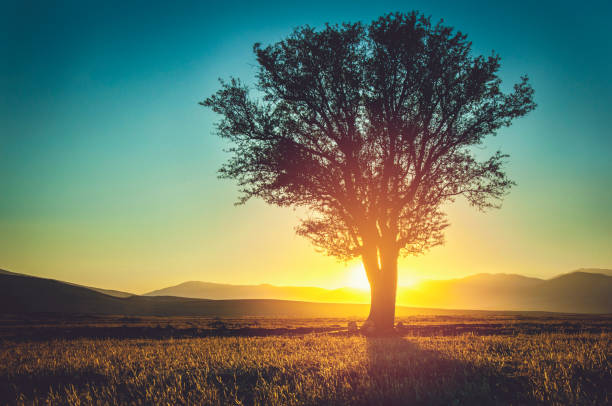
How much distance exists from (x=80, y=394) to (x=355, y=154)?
15.1m

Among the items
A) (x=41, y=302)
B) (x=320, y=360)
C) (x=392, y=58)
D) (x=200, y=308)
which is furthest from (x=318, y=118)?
(x=41, y=302)

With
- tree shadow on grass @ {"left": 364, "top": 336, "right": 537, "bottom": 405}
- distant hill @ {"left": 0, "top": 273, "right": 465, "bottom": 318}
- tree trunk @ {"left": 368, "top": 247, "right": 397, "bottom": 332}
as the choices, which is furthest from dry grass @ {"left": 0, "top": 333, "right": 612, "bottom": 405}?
distant hill @ {"left": 0, "top": 273, "right": 465, "bottom": 318}

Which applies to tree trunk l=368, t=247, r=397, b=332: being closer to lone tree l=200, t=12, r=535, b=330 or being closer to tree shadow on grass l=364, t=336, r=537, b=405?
lone tree l=200, t=12, r=535, b=330

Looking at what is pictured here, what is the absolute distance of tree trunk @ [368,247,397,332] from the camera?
17.2m

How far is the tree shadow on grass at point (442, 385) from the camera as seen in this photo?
431 centimetres

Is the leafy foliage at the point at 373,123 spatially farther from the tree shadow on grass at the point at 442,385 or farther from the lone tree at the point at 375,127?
the tree shadow on grass at the point at 442,385

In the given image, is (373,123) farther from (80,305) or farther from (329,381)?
(80,305)

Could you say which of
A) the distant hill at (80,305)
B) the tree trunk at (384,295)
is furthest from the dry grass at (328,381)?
the distant hill at (80,305)

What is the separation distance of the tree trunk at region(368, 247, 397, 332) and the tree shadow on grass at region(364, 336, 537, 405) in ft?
36.9

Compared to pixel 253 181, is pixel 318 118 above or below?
above

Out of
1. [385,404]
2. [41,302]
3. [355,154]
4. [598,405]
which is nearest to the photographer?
[598,405]

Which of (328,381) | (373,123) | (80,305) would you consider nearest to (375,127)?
(373,123)

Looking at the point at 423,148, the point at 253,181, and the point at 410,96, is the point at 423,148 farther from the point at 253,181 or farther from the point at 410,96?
the point at 253,181

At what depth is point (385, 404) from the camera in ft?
14.1
